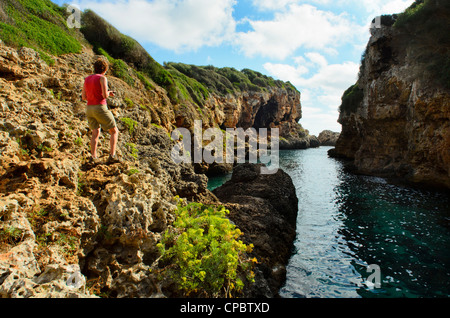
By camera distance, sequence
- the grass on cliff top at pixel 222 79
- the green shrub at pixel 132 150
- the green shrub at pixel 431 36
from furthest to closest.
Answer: the grass on cliff top at pixel 222 79
the green shrub at pixel 431 36
the green shrub at pixel 132 150

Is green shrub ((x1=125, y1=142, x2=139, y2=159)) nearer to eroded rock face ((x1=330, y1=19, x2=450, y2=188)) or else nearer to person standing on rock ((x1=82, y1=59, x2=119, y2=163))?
person standing on rock ((x1=82, y1=59, x2=119, y2=163))

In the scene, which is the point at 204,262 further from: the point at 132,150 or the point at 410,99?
the point at 410,99

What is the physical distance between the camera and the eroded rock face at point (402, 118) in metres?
20.9

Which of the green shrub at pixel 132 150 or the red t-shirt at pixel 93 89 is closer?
the red t-shirt at pixel 93 89

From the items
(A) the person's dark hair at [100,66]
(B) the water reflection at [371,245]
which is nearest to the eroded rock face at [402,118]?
(B) the water reflection at [371,245]

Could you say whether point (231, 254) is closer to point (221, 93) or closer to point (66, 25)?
point (66, 25)

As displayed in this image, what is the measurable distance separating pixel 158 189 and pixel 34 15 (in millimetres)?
15553

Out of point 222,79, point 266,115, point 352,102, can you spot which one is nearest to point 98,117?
point 352,102

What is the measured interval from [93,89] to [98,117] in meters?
0.77

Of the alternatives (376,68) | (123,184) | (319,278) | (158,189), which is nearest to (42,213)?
(123,184)

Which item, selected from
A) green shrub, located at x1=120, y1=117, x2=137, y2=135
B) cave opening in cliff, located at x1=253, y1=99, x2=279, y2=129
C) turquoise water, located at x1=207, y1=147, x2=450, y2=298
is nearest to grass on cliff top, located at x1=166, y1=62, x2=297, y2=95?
cave opening in cliff, located at x1=253, y1=99, x2=279, y2=129

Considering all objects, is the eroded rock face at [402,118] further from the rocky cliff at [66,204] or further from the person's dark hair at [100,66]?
the person's dark hair at [100,66]

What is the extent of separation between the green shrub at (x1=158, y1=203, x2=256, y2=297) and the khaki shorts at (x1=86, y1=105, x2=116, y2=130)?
11.5 ft

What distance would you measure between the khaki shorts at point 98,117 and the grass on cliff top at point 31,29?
18.9 feet
